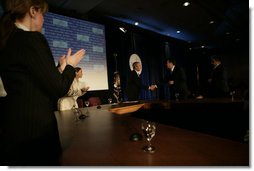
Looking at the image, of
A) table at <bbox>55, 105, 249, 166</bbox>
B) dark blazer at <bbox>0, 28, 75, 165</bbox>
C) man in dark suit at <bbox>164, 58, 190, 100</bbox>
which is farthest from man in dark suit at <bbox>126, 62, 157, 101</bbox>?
dark blazer at <bbox>0, 28, 75, 165</bbox>

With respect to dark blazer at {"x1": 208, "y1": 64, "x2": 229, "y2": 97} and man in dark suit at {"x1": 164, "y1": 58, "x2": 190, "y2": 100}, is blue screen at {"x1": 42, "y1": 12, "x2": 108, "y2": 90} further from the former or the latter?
dark blazer at {"x1": 208, "y1": 64, "x2": 229, "y2": 97}

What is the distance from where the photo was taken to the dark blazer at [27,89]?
0.77m

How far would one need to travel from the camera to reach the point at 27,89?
0.79 m

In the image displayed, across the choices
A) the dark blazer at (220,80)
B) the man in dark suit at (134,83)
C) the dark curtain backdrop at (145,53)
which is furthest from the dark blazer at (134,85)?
the dark blazer at (220,80)

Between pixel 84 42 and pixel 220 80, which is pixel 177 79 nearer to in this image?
pixel 220 80

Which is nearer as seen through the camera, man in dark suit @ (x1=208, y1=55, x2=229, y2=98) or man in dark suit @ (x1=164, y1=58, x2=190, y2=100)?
man in dark suit @ (x1=208, y1=55, x2=229, y2=98)

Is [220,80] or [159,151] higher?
[220,80]

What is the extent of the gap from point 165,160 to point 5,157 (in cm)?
67

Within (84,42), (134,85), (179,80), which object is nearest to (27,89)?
(134,85)

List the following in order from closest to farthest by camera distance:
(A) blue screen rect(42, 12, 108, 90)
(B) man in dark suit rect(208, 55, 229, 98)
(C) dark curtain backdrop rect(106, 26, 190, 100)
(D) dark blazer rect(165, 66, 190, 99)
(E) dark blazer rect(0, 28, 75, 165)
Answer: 1. (E) dark blazer rect(0, 28, 75, 165)
2. (B) man in dark suit rect(208, 55, 229, 98)
3. (A) blue screen rect(42, 12, 108, 90)
4. (D) dark blazer rect(165, 66, 190, 99)
5. (C) dark curtain backdrop rect(106, 26, 190, 100)

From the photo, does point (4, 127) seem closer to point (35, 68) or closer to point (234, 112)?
point (35, 68)

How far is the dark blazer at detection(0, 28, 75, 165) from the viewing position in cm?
77

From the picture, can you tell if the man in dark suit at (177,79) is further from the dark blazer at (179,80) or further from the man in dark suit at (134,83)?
the man in dark suit at (134,83)

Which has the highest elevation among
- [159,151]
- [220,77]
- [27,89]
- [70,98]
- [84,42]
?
[84,42]
